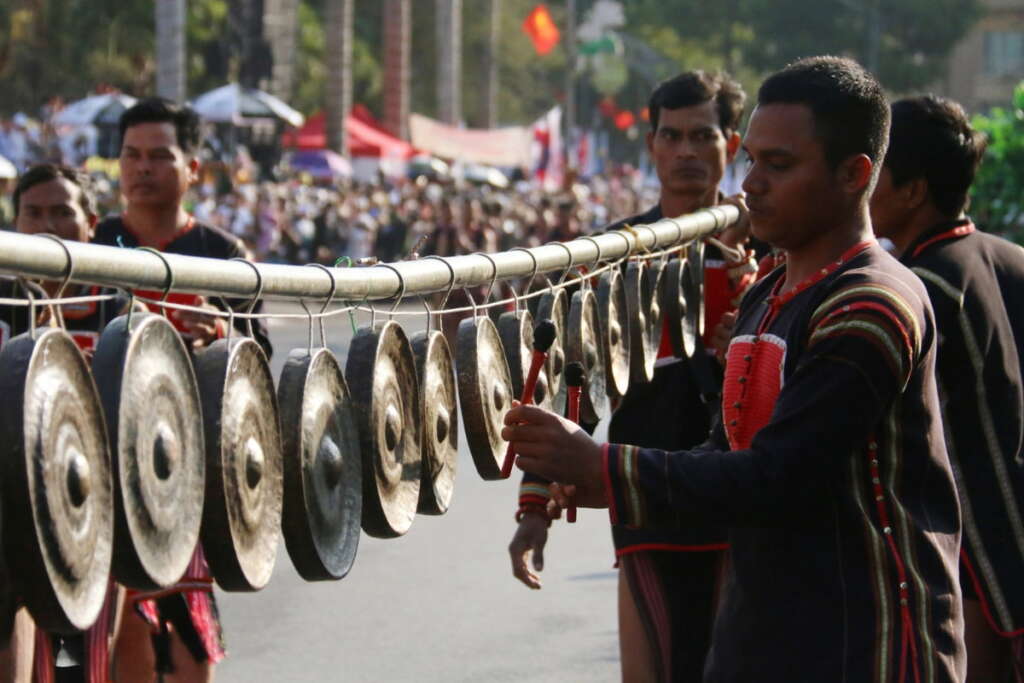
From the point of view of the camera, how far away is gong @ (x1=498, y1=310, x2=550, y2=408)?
429cm

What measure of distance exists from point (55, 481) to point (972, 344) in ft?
7.97

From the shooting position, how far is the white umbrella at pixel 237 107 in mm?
35219

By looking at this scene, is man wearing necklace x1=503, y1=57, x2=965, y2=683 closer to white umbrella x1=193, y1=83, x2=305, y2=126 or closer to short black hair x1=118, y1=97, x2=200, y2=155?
short black hair x1=118, y1=97, x2=200, y2=155

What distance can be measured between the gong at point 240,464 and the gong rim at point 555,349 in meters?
1.33

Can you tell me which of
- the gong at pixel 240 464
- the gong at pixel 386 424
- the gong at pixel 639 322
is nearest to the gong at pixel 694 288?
the gong at pixel 639 322

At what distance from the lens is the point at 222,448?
299cm

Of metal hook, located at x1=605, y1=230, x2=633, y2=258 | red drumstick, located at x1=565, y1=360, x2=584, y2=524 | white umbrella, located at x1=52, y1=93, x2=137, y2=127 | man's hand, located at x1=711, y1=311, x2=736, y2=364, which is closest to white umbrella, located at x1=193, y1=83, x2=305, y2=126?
white umbrella, located at x1=52, y1=93, x2=137, y2=127

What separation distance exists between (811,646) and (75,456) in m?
1.28

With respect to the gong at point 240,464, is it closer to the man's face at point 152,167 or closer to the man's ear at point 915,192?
the man's ear at point 915,192

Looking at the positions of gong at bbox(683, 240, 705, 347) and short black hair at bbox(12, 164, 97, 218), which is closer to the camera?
short black hair at bbox(12, 164, 97, 218)

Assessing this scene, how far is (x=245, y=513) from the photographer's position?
3.09 m

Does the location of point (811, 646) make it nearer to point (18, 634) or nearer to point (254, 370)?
point (254, 370)

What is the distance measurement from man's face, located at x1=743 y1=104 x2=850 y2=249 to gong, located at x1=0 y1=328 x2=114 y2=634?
1201 millimetres

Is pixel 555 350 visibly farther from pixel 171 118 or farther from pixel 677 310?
pixel 171 118
